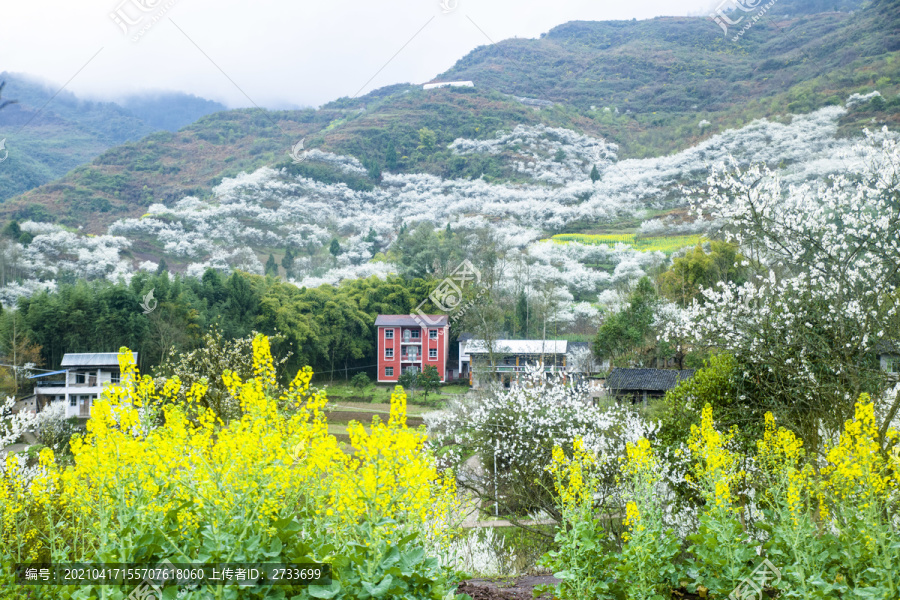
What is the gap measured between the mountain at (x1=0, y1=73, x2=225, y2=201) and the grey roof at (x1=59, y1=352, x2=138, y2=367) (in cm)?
4500

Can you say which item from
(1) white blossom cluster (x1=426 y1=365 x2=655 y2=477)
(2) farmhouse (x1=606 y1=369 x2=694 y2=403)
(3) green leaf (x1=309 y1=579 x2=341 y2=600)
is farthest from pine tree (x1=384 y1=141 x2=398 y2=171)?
(3) green leaf (x1=309 y1=579 x2=341 y2=600)

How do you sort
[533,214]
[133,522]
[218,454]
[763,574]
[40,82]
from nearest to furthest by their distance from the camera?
[133,522], [218,454], [763,574], [533,214], [40,82]

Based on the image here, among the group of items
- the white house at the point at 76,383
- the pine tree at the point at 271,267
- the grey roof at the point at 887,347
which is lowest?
the white house at the point at 76,383

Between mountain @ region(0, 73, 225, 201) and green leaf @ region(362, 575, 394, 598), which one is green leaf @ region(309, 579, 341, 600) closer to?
green leaf @ region(362, 575, 394, 598)

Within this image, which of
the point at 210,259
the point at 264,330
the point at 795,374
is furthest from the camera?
the point at 210,259

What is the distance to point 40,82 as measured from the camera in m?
98.8

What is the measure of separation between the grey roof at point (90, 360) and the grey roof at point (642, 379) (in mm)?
22256

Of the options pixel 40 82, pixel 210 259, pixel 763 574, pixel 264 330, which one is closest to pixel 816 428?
pixel 763 574

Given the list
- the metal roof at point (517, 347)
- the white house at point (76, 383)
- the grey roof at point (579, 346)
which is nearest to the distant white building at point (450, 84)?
the grey roof at point (579, 346)

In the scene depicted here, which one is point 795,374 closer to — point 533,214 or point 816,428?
point 816,428

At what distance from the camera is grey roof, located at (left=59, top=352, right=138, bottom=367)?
2433cm

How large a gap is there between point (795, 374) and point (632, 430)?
4026mm

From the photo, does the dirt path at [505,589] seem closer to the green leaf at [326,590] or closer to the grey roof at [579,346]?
the green leaf at [326,590]

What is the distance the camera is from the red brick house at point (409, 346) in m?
31.8
